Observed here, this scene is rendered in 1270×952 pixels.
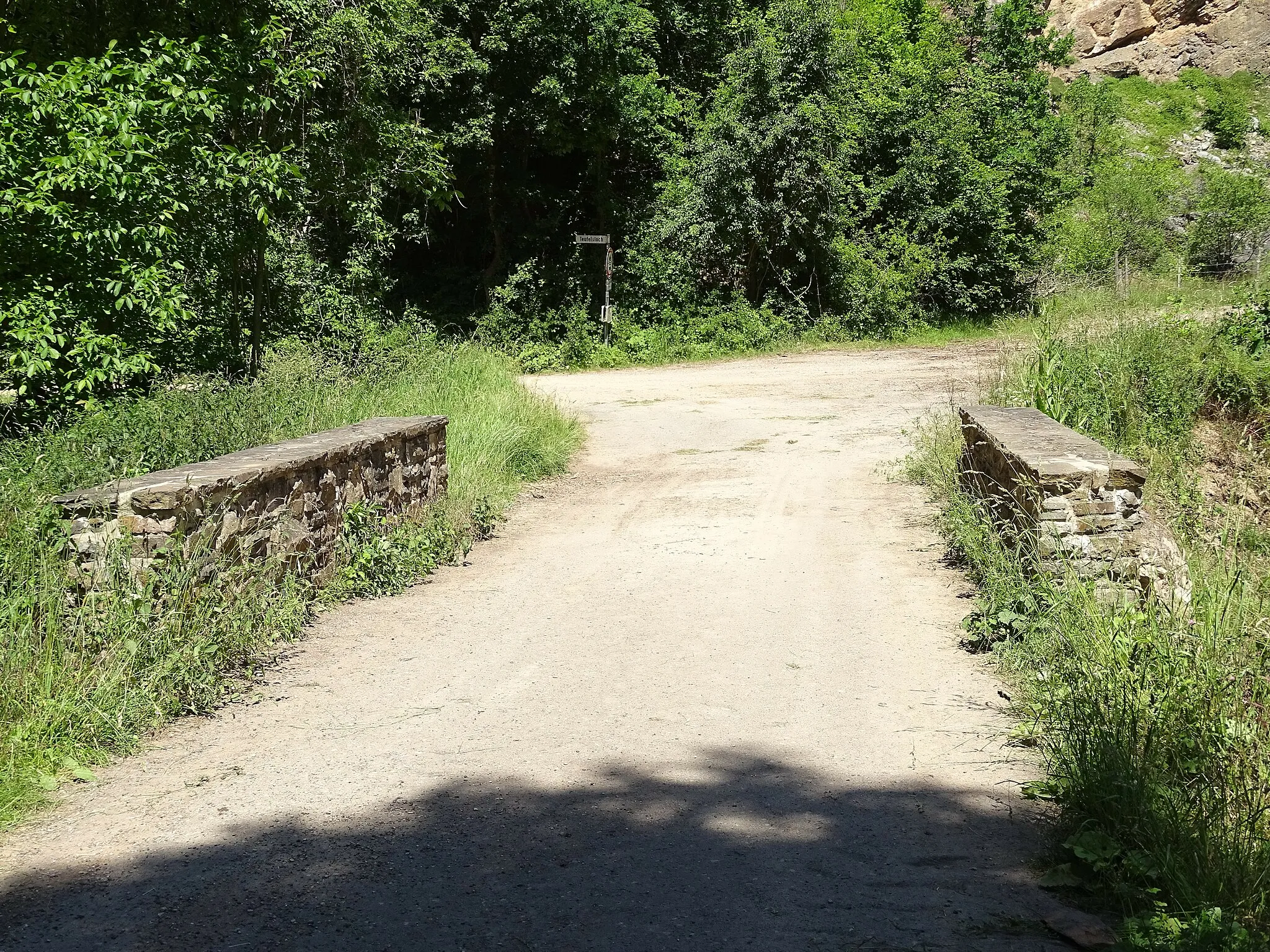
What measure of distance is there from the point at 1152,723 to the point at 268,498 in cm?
475

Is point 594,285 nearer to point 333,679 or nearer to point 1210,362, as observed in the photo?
point 1210,362

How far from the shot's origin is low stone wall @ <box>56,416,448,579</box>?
5.36 meters

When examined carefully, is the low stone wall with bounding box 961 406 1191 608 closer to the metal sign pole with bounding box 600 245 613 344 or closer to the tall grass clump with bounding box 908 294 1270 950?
the tall grass clump with bounding box 908 294 1270 950

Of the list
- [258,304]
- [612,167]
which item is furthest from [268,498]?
[612,167]

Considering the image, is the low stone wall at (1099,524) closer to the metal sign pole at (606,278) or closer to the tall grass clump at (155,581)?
the tall grass clump at (155,581)

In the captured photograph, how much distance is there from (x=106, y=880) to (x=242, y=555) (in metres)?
2.72

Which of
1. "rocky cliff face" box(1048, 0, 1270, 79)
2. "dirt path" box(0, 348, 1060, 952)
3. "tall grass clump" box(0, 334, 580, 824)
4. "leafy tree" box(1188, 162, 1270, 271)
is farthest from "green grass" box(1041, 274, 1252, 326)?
Result: "rocky cliff face" box(1048, 0, 1270, 79)

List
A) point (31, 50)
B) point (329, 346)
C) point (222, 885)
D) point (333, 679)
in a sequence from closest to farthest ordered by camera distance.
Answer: point (222, 885), point (333, 679), point (31, 50), point (329, 346)

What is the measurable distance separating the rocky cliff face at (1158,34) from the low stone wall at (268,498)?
44664 millimetres

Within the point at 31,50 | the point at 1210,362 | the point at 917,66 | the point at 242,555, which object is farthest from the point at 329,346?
the point at 917,66

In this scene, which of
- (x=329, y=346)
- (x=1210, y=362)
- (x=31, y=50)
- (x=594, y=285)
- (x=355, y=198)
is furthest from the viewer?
(x=594, y=285)

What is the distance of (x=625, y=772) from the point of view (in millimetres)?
4535

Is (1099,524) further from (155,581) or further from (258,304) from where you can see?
(258,304)

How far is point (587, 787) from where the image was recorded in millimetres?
4398
